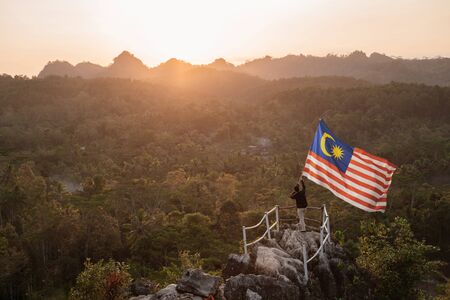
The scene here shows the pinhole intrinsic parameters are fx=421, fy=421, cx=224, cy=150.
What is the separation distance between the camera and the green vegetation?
39250 mm

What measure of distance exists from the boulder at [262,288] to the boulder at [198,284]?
0.61 metres

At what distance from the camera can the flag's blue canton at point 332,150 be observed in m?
17.2

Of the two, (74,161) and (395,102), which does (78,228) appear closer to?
(74,161)

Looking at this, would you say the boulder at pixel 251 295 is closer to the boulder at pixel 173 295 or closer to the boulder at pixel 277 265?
the boulder at pixel 277 265

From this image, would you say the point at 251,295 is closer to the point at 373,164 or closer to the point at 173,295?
the point at 173,295

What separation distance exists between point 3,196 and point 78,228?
36.9ft

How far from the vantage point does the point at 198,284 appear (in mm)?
15672

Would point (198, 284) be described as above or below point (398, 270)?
above

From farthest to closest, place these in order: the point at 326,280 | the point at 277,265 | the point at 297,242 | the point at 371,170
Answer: the point at 297,242, the point at 326,280, the point at 371,170, the point at 277,265

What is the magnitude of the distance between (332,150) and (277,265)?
518cm

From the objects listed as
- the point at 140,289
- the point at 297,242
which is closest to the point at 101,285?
the point at 140,289

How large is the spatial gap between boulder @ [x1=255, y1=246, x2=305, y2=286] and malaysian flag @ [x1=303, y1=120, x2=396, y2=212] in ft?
10.7

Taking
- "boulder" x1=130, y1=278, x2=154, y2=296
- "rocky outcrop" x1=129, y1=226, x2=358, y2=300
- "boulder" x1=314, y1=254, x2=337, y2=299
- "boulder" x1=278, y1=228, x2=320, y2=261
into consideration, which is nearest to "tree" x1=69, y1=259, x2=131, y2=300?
"boulder" x1=130, y1=278, x2=154, y2=296

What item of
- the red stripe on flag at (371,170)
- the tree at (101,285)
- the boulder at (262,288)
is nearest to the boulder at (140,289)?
the tree at (101,285)
